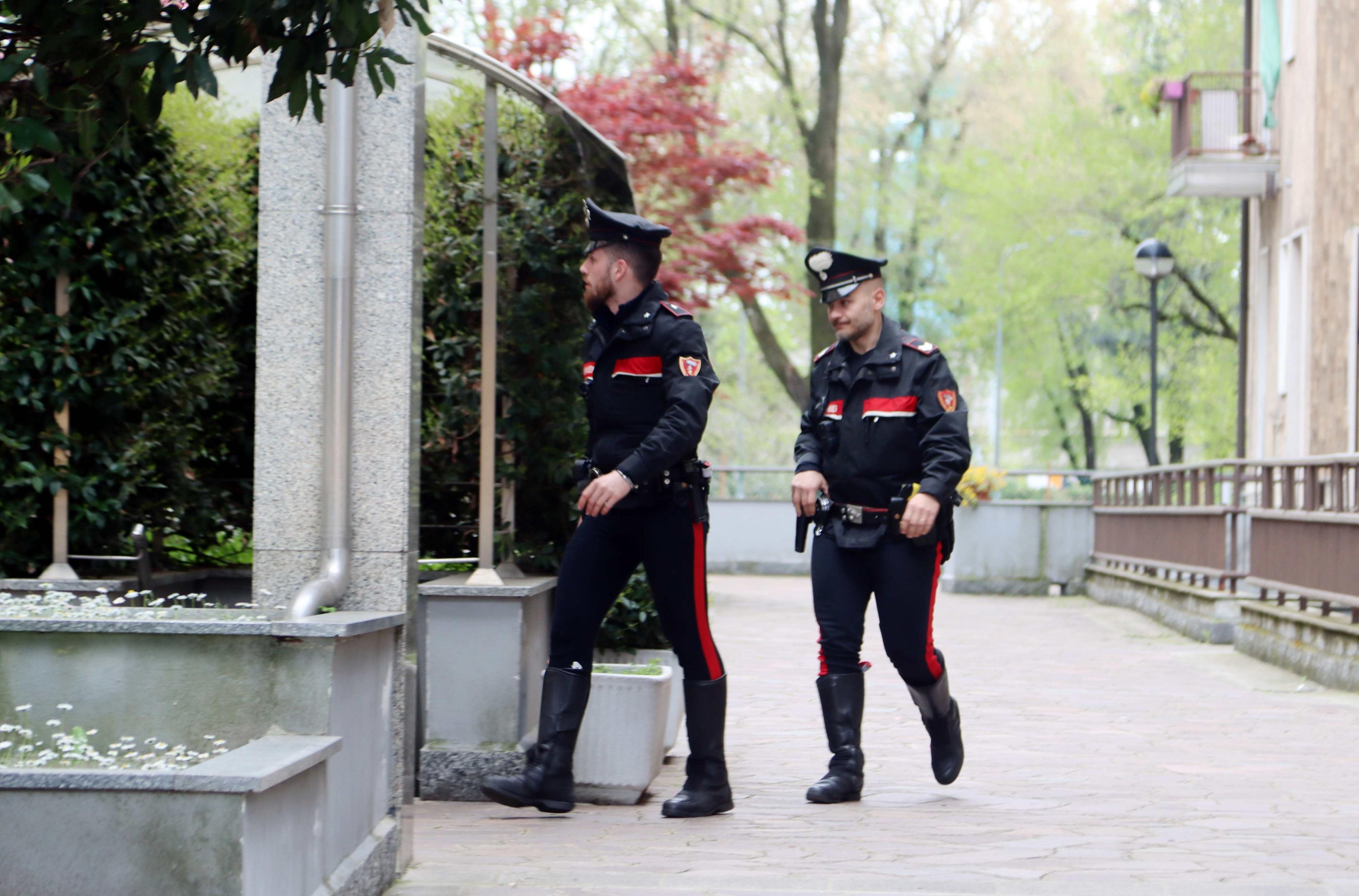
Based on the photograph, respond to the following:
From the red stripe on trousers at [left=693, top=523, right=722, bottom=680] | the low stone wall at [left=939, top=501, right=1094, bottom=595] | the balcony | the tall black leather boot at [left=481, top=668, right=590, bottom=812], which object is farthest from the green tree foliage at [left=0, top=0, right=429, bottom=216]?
the balcony

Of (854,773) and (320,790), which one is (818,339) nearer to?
(854,773)

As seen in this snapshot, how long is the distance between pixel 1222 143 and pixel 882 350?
15.9 meters

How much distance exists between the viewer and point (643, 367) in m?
5.68

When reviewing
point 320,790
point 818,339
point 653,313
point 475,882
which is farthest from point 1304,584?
point 818,339

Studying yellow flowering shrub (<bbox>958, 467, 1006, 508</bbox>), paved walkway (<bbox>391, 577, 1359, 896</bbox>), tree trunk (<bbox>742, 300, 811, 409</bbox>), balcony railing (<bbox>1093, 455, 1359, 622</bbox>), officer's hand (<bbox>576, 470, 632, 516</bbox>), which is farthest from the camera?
tree trunk (<bbox>742, 300, 811, 409</bbox>)

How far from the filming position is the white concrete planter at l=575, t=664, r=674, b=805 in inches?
238

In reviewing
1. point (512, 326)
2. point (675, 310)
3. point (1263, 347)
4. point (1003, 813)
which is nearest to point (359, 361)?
point (675, 310)

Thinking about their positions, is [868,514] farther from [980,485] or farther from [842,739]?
[980,485]

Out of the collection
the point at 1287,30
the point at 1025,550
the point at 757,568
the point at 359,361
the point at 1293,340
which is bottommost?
the point at 757,568

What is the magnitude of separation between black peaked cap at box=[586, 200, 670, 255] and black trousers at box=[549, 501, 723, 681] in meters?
0.92

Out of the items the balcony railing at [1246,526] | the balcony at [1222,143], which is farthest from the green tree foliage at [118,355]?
the balcony at [1222,143]

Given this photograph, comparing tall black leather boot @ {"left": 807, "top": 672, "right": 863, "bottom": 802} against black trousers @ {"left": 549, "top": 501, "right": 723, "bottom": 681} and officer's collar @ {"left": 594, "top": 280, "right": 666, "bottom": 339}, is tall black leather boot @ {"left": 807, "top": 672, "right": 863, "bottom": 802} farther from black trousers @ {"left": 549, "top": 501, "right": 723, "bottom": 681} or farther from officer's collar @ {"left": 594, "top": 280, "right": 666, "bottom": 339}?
officer's collar @ {"left": 594, "top": 280, "right": 666, "bottom": 339}

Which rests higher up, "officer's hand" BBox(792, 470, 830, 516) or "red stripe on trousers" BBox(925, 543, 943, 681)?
"officer's hand" BBox(792, 470, 830, 516)

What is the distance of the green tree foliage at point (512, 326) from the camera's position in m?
6.94
